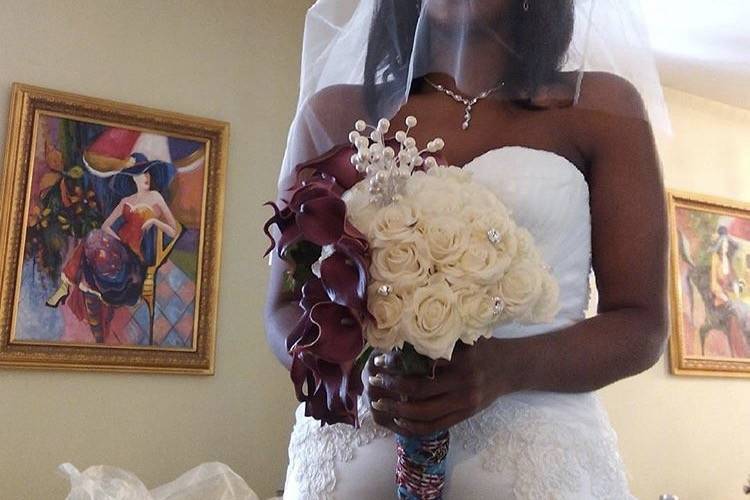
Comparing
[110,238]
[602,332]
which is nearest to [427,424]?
[602,332]

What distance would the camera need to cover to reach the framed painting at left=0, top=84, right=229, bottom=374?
1911 mm

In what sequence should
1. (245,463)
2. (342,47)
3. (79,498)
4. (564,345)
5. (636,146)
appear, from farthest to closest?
(245,463) → (79,498) → (342,47) → (636,146) → (564,345)

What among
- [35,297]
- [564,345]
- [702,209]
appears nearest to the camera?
[564,345]

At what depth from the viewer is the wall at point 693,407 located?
273 cm

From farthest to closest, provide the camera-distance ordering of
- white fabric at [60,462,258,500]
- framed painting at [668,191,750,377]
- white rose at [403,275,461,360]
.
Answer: framed painting at [668,191,750,377], white fabric at [60,462,258,500], white rose at [403,275,461,360]

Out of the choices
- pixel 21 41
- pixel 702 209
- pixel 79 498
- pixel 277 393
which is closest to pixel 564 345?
pixel 79 498

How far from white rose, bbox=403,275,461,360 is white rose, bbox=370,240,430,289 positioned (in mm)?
11

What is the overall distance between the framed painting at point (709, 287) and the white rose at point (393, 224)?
98.8 inches

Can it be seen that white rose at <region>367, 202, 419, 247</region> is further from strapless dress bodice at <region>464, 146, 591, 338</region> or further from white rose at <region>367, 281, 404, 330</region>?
strapless dress bodice at <region>464, 146, 591, 338</region>

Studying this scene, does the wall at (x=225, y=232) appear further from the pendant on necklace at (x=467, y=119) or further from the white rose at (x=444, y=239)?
the white rose at (x=444, y=239)

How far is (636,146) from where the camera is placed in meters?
0.82

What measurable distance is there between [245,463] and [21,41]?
4.24ft

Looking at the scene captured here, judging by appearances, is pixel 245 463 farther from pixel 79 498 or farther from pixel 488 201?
pixel 488 201

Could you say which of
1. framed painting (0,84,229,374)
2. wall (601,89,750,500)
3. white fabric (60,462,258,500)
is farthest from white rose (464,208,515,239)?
wall (601,89,750,500)
